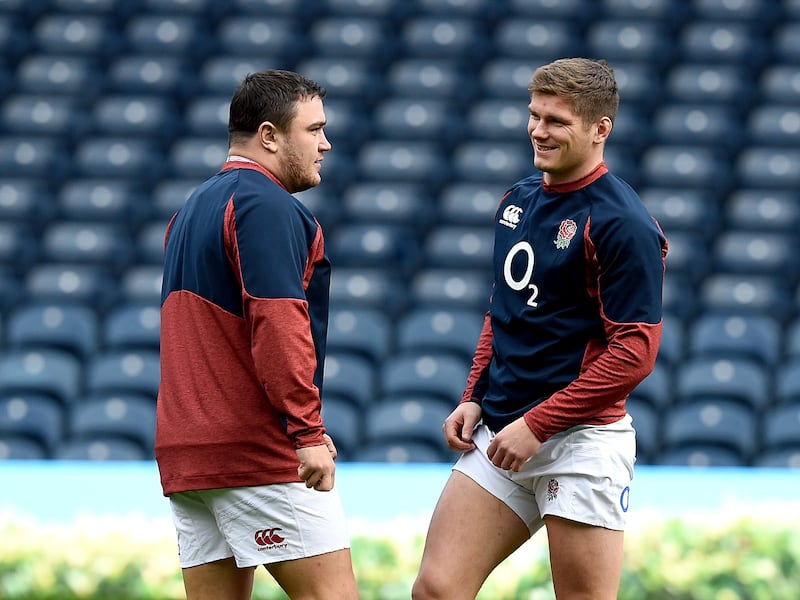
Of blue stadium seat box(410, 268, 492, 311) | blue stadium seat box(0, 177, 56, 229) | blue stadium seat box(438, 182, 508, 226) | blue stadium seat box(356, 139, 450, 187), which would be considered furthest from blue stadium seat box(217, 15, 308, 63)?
blue stadium seat box(410, 268, 492, 311)

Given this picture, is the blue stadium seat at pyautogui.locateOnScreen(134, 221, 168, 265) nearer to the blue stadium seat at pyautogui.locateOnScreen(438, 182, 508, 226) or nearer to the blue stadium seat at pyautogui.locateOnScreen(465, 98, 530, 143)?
the blue stadium seat at pyautogui.locateOnScreen(438, 182, 508, 226)

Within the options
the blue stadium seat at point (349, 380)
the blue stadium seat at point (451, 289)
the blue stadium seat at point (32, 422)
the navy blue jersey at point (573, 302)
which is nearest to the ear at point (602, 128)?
the navy blue jersey at point (573, 302)

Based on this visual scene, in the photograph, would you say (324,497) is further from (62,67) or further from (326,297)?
(62,67)

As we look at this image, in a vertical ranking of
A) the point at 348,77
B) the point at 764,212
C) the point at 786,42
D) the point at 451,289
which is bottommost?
the point at 451,289

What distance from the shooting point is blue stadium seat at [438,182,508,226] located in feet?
21.3

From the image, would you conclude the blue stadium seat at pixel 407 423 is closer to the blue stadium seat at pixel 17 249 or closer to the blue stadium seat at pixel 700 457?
the blue stadium seat at pixel 700 457

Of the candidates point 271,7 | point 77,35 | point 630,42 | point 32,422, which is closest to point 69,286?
point 32,422

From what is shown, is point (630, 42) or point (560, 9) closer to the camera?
point (630, 42)

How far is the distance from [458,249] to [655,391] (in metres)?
1.36

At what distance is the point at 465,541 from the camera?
2.48 meters

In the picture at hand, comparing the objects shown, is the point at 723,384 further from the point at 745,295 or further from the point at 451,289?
the point at 451,289

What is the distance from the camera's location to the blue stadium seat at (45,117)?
24.3 feet

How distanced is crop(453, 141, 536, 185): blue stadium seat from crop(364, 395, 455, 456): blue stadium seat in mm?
1793

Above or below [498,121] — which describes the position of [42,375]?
below
